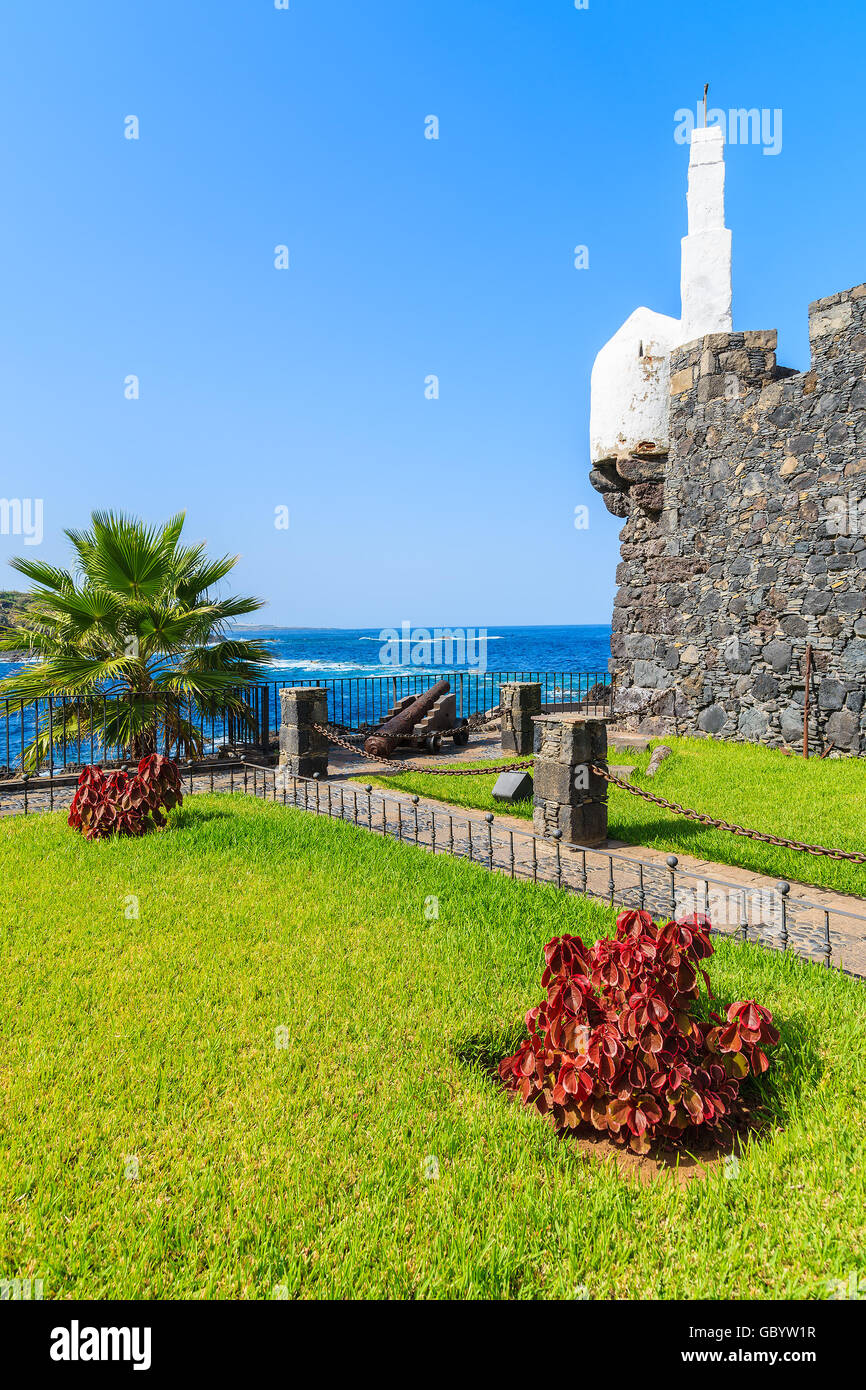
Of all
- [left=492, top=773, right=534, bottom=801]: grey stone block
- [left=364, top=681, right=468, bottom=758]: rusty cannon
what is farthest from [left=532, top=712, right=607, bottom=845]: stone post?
[left=364, top=681, right=468, bottom=758]: rusty cannon

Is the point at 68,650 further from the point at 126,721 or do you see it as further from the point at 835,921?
the point at 835,921

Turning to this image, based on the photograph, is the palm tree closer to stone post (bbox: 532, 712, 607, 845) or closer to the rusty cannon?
the rusty cannon

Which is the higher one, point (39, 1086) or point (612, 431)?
point (612, 431)

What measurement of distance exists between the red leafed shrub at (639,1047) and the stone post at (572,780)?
4047 mm

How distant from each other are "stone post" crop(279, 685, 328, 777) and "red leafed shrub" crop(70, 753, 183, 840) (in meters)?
2.93

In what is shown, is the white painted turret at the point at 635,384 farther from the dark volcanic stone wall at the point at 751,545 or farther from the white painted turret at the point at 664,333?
the dark volcanic stone wall at the point at 751,545

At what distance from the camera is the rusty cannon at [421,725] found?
13144mm

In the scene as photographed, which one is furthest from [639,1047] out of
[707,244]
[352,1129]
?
[707,244]

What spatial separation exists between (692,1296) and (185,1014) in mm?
2774

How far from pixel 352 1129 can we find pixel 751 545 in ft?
38.2

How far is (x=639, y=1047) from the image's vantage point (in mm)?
3064

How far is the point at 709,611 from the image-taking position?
514 inches

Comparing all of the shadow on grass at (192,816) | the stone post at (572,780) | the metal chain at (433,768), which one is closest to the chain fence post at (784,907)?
the stone post at (572,780)
